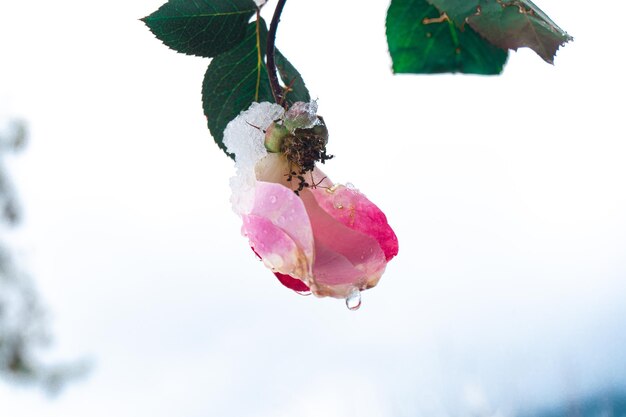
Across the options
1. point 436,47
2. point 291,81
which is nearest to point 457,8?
point 436,47

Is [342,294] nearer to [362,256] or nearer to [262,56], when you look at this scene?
[362,256]

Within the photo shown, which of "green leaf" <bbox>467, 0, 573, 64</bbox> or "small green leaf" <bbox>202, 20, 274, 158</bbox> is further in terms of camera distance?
"small green leaf" <bbox>202, 20, 274, 158</bbox>

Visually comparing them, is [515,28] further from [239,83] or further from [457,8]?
[239,83]

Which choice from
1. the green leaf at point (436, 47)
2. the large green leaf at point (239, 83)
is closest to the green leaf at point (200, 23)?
the large green leaf at point (239, 83)

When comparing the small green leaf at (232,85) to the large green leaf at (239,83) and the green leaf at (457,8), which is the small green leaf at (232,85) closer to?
the large green leaf at (239,83)

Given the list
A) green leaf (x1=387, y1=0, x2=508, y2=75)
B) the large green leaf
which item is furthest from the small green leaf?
green leaf (x1=387, y1=0, x2=508, y2=75)

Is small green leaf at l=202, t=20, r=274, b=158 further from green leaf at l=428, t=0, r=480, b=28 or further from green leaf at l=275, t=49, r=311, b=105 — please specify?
green leaf at l=428, t=0, r=480, b=28

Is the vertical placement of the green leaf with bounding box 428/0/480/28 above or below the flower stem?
below
